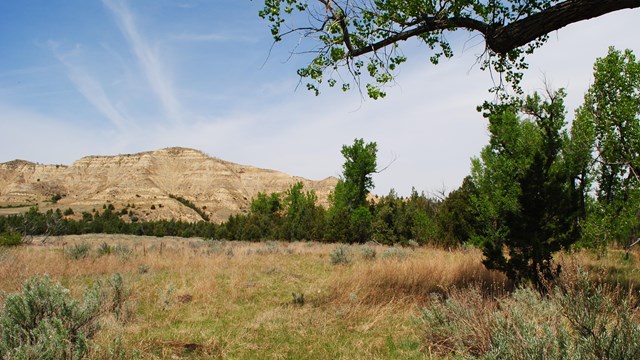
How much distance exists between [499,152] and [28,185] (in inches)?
5165

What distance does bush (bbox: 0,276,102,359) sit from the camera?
12.3 ft

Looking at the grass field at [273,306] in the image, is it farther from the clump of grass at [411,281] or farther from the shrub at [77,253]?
the shrub at [77,253]

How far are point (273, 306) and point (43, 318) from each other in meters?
4.02

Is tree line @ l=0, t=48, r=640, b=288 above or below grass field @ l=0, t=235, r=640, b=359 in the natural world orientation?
above

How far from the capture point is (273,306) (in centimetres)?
754

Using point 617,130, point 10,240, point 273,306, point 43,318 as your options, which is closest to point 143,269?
point 273,306

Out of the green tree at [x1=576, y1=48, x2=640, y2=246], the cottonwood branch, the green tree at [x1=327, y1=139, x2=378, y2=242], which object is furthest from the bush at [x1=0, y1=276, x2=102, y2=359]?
the green tree at [x1=327, y1=139, x2=378, y2=242]

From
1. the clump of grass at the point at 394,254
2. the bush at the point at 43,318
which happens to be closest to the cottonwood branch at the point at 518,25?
the bush at the point at 43,318

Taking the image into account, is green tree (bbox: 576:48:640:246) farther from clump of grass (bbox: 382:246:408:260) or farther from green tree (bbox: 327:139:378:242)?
green tree (bbox: 327:139:378:242)

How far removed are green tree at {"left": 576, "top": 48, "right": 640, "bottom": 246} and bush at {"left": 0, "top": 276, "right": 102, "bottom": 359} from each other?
14.4 metres

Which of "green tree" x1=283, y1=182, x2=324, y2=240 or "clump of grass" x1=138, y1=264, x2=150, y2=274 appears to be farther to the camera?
"green tree" x1=283, y1=182, x2=324, y2=240

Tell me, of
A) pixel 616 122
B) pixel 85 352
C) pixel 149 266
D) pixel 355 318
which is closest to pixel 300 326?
pixel 355 318

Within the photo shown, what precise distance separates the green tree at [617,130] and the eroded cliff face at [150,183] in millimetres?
90320

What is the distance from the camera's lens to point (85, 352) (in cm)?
361
